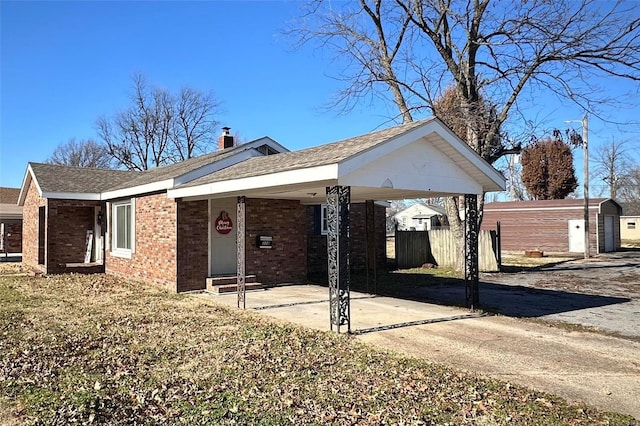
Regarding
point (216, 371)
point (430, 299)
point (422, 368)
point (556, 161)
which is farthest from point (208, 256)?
point (556, 161)

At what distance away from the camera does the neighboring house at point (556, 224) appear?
1071 inches

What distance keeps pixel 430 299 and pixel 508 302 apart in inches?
69.1

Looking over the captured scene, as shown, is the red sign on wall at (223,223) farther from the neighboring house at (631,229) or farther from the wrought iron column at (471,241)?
the neighboring house at (631,229)

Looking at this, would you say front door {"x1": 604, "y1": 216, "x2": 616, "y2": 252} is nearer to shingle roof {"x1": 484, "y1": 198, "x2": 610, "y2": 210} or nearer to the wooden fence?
shingle roof {"x1": 484, "y1": 198, "x2": 610, "y2": 210}

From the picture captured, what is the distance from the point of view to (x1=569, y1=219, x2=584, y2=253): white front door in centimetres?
2728

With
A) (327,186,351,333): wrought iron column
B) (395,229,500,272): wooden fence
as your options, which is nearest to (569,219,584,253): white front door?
(395,229,500,272): wooden fence

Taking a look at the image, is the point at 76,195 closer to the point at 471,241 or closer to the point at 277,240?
the point at 277,240

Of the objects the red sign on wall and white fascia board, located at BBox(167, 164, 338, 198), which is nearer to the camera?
white fascia board, located at BBox(167, 164, 338, 198)

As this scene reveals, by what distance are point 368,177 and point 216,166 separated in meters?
6.23

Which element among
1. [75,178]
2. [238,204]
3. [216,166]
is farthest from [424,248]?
[75,178]

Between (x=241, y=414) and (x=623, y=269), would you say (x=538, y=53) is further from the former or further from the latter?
(x=241, y=414)

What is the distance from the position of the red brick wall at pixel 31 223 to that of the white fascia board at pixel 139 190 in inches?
114

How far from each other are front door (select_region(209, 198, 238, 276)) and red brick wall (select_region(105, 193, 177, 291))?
3.28 feet

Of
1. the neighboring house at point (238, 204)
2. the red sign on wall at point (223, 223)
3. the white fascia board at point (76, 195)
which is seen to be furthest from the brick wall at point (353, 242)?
the white fascia board at point (76, 195)
